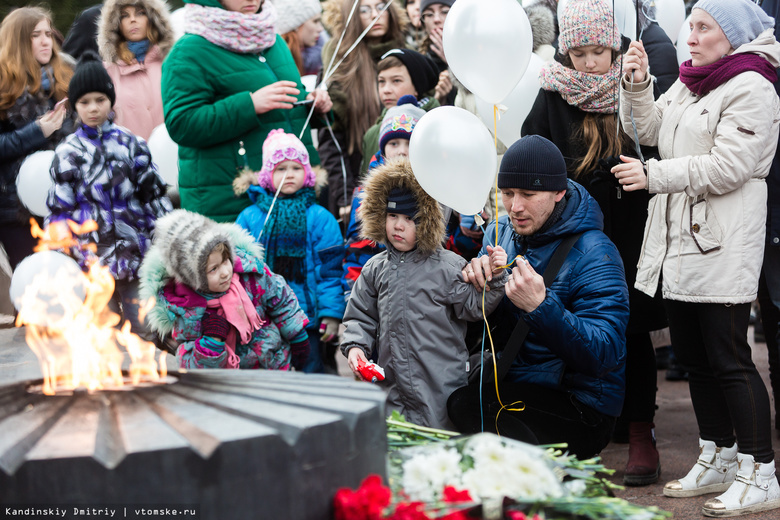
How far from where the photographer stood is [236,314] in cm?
458

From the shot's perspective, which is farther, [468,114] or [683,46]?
[683,46]

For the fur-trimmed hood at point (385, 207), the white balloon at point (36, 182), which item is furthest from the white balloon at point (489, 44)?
the white balloon at point (36, 182)

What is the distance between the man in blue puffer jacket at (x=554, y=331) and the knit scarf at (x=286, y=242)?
1.57 m

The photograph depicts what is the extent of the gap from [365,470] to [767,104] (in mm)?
2605

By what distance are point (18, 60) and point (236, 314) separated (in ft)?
9.27

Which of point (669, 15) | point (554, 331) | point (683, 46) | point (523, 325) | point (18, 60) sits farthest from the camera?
point (18, 60)

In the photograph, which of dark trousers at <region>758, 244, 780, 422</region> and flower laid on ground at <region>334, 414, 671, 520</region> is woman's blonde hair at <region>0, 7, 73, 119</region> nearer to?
flower laid on ground at <region>334, 414, 671, 520</region>

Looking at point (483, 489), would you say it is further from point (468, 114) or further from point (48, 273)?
point (48, 273)

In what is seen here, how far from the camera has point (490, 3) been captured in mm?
4062

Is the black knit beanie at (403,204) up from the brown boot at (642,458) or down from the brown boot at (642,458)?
up

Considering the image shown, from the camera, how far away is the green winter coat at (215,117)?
214 inches

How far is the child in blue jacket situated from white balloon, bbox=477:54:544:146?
3.64 ft

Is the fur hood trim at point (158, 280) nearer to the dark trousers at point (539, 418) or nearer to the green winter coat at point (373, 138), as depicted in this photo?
the green winter coat at point (373, 138)

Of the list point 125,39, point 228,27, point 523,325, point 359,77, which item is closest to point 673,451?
point 523,325
